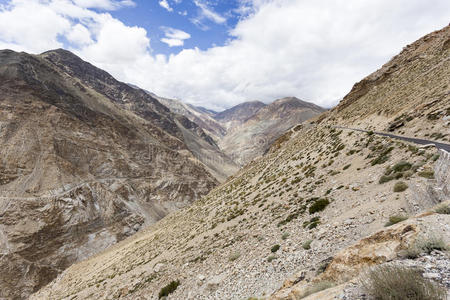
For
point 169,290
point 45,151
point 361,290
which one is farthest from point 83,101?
point 361,290

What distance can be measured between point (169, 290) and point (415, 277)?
461 inches

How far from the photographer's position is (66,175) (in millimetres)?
61500

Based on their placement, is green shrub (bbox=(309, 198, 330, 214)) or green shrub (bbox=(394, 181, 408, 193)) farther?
green shrub (bbox=(309, 198, 330, 214))

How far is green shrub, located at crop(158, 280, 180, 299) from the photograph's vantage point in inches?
468

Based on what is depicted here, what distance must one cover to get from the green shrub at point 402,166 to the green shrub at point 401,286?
8.73 meters

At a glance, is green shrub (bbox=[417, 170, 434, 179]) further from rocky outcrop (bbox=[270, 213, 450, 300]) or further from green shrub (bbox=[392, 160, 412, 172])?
rocky outcrop (bbox=[270, 213, 450, 300])

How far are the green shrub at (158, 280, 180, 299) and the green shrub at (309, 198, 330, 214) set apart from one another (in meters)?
8.16

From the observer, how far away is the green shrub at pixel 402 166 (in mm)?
10652

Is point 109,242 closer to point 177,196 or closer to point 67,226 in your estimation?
point 67,226

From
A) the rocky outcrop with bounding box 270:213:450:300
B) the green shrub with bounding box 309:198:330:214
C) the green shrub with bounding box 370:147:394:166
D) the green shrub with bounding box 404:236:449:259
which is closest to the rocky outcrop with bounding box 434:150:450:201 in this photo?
the rocky outcrop with bounding box 270:213:450:300

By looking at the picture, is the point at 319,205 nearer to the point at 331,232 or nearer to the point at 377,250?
the point at 331,232

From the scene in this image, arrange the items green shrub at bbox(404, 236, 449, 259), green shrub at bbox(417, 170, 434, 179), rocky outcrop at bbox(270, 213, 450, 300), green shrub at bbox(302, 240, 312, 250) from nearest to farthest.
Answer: green shrub at bbox(404, 236, 449, 259) → rocky outcrop at bbox(270, 213, 450, 300) → green shrub at bbox(302, 240, 312, 250) → green shrub at bbox(417, 170, 434, 179)

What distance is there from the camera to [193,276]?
1216 cm

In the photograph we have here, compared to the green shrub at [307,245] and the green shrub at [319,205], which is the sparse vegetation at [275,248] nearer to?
the green shrub at [307,245]
